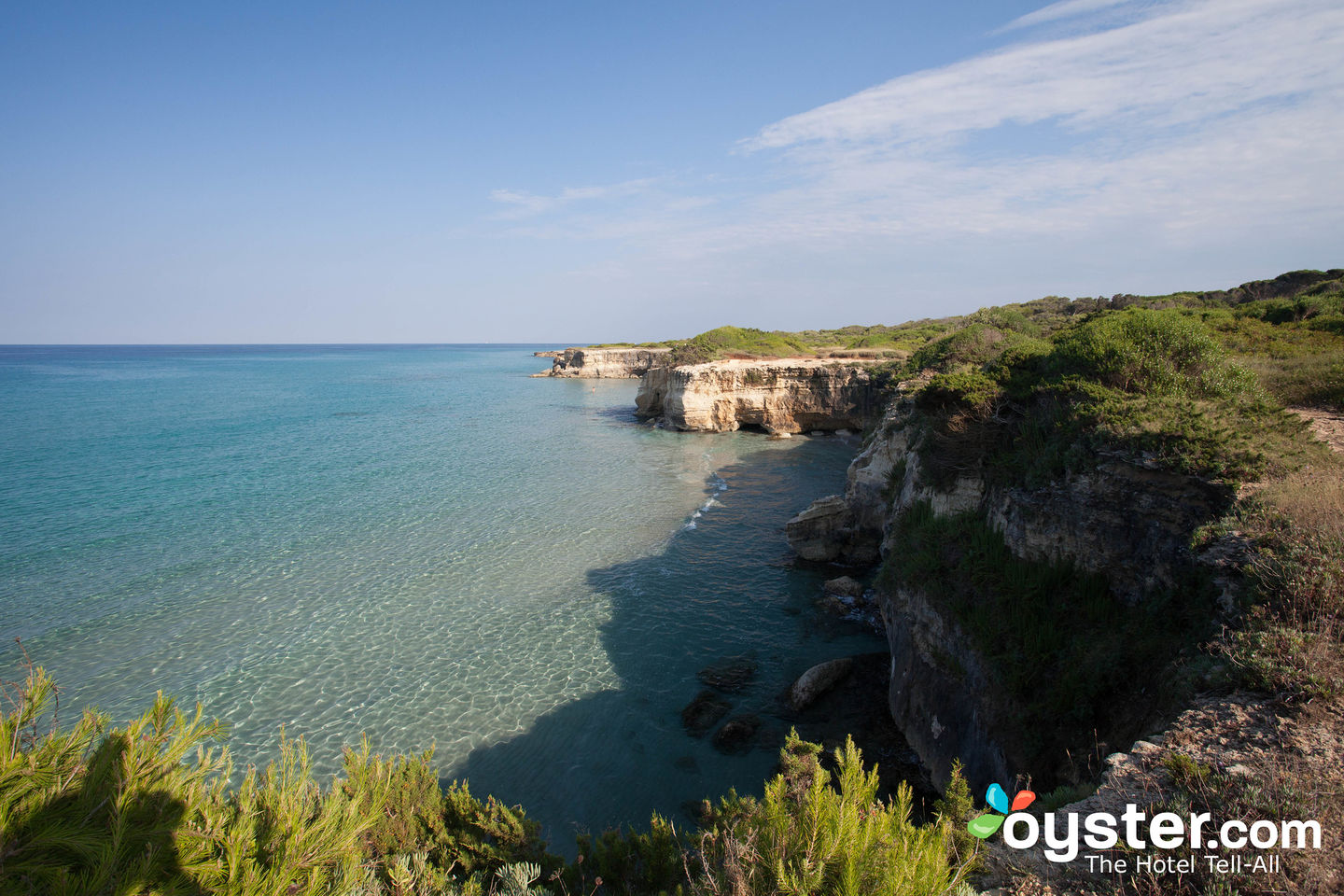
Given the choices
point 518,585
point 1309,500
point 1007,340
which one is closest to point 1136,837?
point 1309,500

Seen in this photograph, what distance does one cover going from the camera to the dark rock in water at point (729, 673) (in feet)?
41.7

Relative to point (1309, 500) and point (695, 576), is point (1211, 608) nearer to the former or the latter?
point (1309, 500)

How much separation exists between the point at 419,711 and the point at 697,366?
35594mm

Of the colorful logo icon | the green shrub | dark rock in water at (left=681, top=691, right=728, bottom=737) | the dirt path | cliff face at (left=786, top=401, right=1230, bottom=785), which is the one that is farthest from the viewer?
dark rock in water at (left=681, top=691, right=728, bottom=737)

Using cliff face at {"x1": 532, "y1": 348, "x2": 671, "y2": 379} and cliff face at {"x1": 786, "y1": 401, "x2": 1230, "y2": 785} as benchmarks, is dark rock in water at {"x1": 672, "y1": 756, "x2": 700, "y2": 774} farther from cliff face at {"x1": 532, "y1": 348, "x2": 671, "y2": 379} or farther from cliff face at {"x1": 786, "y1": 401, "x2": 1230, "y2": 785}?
cliff face at {"x1": 532, "y1": 348, "x2": 671, "y2": 379}

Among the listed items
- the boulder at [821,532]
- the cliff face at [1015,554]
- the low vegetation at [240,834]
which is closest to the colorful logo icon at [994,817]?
the low vegetation at [240,834]

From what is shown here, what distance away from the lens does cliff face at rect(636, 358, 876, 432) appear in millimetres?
41312

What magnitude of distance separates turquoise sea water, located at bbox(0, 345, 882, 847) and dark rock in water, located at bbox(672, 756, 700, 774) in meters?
0.03

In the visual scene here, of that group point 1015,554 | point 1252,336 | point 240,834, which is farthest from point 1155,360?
point 240,834

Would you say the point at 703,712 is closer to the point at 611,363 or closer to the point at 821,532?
the point at 821,532

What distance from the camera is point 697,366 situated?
44562 mm

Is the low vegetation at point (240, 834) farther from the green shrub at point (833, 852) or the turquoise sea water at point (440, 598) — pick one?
the turquoise sea water at point (440, 598)

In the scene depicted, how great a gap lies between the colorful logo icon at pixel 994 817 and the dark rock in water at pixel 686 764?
20.9 ft

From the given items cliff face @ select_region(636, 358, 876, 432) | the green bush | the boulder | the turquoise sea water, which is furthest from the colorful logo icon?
cliff face @ select_region(636, 358, 876, 432)
